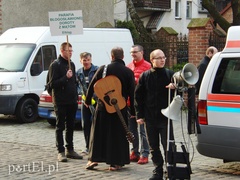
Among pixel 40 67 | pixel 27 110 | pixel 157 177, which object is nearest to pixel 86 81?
pixel 157 177

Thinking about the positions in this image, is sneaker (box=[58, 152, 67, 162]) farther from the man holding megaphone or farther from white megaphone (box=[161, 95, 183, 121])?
white megaphone (box=[161, 95, 183, 121])

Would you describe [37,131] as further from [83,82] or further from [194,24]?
[194,24]

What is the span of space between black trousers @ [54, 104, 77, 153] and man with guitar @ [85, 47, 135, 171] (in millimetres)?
1084

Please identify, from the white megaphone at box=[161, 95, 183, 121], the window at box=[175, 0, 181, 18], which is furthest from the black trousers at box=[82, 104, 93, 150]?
the window at box=[175, 0, 181, 18]

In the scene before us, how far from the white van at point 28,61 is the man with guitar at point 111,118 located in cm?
607

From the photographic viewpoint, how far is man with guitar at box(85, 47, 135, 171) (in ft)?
28.1

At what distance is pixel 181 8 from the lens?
155 feet

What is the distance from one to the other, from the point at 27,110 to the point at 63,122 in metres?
5.10

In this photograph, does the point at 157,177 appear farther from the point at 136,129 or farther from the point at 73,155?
the point at 73,155

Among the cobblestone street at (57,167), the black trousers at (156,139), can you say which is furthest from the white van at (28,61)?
the black trousers at (156,139)

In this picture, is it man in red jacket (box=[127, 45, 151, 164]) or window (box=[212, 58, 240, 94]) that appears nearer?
window (box=[212, 58, 240, 94])

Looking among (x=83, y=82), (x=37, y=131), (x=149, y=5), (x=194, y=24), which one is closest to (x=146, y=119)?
(x=83, y=82)

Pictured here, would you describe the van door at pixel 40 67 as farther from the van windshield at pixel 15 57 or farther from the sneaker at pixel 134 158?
the sneaker at pixel 134 158

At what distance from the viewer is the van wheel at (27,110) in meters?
14.5
